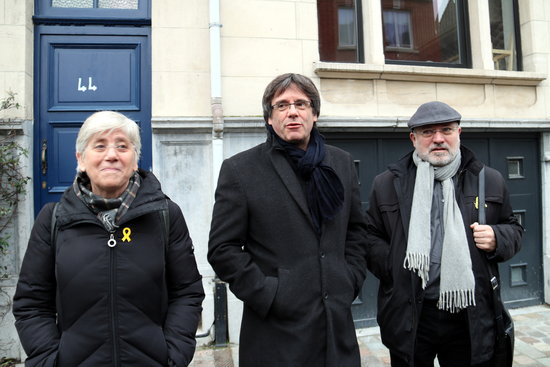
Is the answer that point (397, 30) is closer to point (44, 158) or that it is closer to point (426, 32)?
point (426, 32)

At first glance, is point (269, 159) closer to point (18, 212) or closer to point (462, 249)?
point (462, 249)

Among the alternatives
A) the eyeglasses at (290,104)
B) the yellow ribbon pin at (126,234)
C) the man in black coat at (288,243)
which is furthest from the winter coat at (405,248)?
the yellow ribbon pin at (126,234)

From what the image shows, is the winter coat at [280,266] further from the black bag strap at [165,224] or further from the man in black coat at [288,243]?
the black bag strap at [165,224]

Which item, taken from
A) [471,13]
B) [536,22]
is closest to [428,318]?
[471,13]

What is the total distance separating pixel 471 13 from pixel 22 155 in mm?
5783

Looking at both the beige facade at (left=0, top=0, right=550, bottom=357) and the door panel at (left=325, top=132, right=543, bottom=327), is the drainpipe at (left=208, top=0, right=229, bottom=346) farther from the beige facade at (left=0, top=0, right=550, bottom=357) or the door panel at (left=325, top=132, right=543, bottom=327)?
the door panel at (left=325, top=132, right=543, bottom=327)

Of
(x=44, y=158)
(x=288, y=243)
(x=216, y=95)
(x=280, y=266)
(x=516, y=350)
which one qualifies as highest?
(x=216, y=95)

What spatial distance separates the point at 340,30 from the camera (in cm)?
492

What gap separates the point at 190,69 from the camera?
13.6 feet

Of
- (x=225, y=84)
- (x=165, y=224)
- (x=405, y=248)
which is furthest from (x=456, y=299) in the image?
(x=225, y=84)

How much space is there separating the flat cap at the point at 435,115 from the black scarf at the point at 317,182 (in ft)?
2.34

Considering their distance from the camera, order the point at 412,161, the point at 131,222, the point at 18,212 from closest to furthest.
→ the point at 131,222, the point at 412,161, the point at 18,212

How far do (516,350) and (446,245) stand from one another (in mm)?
2712

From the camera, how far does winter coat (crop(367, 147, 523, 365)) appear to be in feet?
7.04
